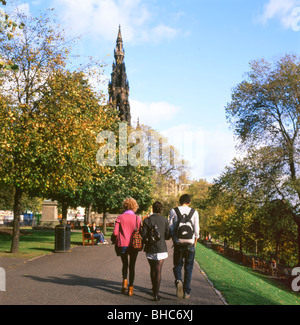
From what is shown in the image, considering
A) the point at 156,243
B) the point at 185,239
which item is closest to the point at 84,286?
the point at 156,243

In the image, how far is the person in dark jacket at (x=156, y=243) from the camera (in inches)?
274

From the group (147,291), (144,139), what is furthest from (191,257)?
(144,139)

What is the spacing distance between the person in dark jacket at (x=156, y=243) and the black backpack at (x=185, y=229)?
215 mm

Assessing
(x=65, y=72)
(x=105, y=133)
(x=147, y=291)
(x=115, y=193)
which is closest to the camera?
(x=147, y=291)

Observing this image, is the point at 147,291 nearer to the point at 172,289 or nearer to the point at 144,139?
the point at 172,289

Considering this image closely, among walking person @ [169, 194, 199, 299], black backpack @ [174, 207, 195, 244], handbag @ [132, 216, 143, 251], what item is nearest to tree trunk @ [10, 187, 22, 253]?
handbag @ [132, 216, 143, 251]

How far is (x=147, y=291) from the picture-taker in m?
7.71

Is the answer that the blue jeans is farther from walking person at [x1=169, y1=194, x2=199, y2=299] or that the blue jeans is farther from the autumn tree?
the autumn tree

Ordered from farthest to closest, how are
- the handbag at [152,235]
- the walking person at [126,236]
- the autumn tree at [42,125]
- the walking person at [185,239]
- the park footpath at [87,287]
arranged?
the autumn tree at [42,125], the walking person at [126,236], the walking person at [185,239], the handbag at [152,235], the park footpath at [87,287]

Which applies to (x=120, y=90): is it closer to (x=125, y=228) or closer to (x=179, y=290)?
(x=125, y=228)

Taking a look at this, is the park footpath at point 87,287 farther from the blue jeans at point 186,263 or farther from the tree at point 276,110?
the tree at point 276,110

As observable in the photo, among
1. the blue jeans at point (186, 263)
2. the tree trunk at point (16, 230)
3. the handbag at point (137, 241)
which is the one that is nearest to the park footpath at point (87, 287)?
the blue jeans at point (186, 263)
